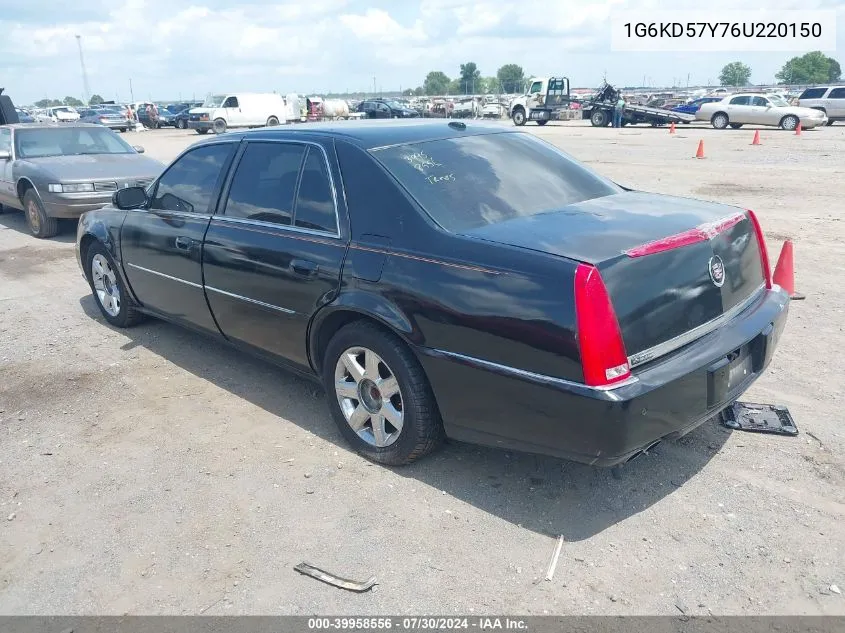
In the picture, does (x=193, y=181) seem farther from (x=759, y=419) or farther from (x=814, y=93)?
(x=814, y=93)

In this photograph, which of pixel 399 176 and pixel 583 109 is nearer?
pixel 399 176

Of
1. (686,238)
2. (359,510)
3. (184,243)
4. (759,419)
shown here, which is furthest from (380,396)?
(759,419)

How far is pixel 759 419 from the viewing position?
3916mm

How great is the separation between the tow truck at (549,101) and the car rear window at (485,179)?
1374 inches

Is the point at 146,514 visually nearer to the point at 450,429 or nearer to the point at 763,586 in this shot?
the point at 450,429

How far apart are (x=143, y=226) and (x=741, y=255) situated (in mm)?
4068

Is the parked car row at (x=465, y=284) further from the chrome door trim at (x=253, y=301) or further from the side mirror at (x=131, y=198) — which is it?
the side mirror at (x=131, y=198)

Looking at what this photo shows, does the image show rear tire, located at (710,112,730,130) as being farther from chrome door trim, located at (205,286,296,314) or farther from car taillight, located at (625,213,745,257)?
chrome door trim, located at (205,286,296,314)

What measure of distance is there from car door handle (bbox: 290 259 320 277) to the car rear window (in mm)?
659

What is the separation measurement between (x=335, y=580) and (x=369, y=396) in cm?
105

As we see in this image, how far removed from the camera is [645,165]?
16562 mm

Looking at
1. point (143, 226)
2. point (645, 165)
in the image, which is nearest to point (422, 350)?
point (143, 226)

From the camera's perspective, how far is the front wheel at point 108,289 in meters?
5.73

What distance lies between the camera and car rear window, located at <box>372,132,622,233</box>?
3.42 m
